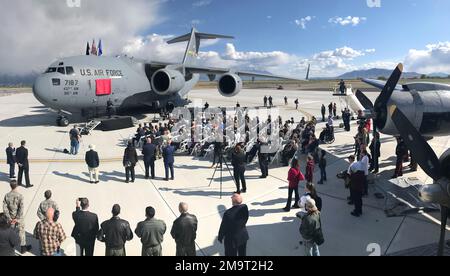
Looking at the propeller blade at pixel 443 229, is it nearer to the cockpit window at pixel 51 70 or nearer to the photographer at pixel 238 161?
the photographer at pixel 238 161

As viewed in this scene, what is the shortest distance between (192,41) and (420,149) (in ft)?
91.1

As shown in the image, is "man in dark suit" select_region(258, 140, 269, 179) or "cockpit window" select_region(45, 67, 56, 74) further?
"cockpit window" select_region(45, 67, 56, 74)

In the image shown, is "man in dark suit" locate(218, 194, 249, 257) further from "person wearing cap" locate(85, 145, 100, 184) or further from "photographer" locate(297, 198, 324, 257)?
"person wearing cap" locate(85, 145, 100, 184)

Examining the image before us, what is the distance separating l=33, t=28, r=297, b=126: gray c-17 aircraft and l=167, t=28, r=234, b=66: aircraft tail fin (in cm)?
352

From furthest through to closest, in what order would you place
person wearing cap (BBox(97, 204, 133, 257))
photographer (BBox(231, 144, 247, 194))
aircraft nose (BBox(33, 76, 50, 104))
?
aircraft nose (BBox(33, 76, 50, 104)) → photographer (BBox(231, 144, 247, 194)) → person wearing cap (BBox(97, 204, 133, 257))

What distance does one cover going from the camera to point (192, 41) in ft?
102

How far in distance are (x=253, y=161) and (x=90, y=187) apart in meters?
6.22

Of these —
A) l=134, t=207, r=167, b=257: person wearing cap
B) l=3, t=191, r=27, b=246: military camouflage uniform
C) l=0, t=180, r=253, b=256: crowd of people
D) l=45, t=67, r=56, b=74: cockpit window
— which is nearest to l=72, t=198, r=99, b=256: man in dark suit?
l=0, t=180, r=253, b=256: crowd of people

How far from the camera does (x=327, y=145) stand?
15359 mm

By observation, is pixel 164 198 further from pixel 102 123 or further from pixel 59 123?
pixel 59 123

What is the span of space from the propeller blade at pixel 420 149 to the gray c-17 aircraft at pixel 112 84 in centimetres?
1702

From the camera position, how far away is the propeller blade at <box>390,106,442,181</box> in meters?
6.06

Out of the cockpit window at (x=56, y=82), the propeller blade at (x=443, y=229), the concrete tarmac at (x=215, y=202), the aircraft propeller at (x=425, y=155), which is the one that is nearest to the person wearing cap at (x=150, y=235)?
the concrete tarmac at (x=215, y=202)
